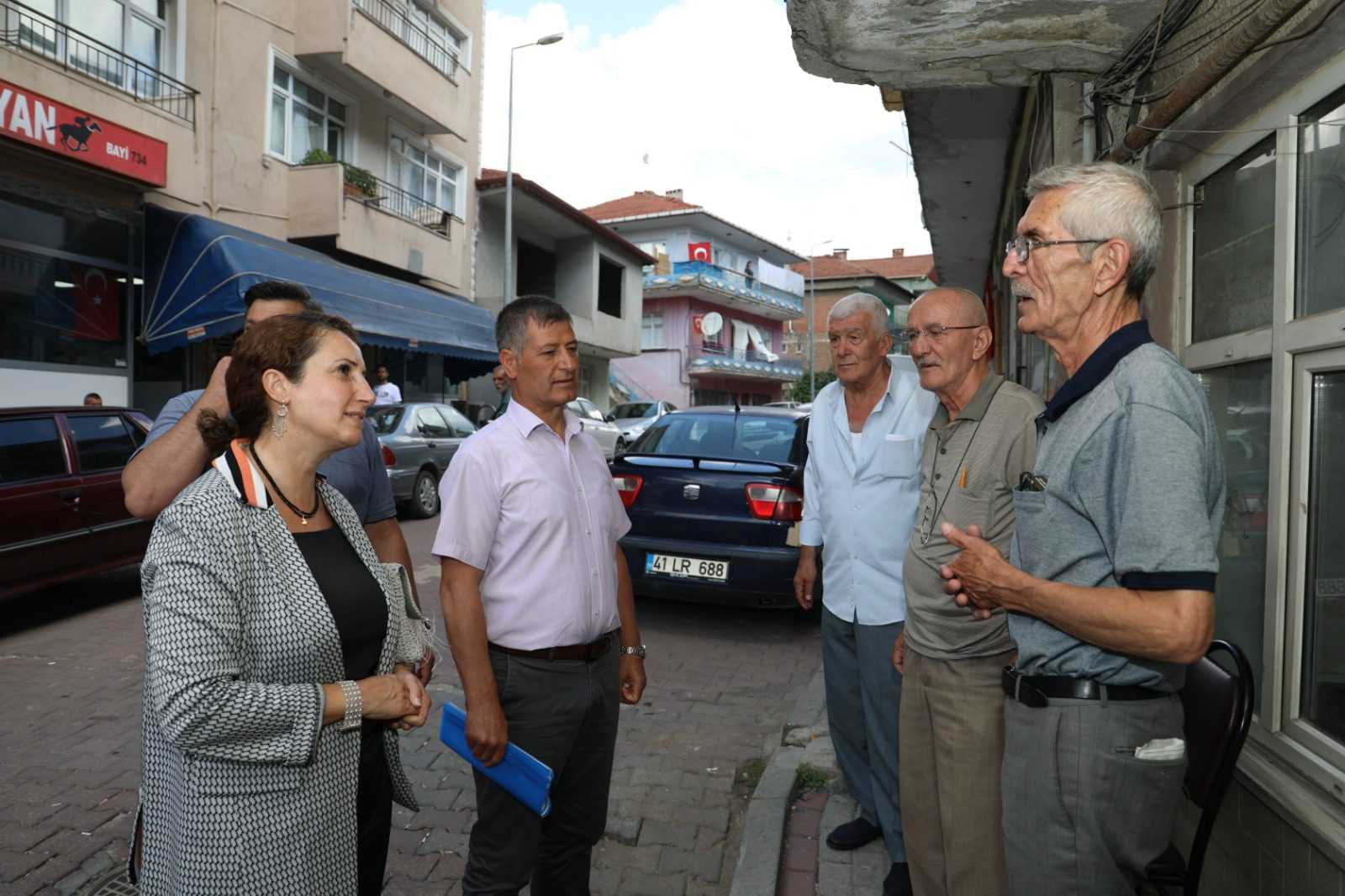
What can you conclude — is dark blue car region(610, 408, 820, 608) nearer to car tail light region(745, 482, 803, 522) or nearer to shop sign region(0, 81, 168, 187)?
car tail light region(745, 482, 803, 522)

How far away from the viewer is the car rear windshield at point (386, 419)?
1188 cm

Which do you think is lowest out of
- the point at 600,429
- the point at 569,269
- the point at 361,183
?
the point at 600,429

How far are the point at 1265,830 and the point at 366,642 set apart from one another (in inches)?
91.8

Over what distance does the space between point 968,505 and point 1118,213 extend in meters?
1.10

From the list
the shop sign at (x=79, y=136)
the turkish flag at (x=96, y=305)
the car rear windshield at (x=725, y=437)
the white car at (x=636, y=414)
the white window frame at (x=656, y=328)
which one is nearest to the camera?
the car rear windshield at (x=725, y=437)

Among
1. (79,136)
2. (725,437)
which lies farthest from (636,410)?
(725,437)

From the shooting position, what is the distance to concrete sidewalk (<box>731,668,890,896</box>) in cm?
322

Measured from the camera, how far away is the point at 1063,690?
6.10 ft

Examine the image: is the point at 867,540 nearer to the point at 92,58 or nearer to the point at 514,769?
the point at 514,769

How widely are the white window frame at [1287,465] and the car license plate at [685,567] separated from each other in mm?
4111

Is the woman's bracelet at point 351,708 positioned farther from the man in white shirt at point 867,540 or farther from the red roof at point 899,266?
the red roof at point 899,266

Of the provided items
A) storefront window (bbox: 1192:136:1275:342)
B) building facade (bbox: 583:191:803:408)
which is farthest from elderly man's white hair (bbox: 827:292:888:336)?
building facade (bbox: 583:191:803:408)

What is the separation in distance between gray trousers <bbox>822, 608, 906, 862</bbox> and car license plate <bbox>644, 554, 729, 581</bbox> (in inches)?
109

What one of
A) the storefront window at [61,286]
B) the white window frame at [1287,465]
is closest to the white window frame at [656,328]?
the storefront window at [61,286]
